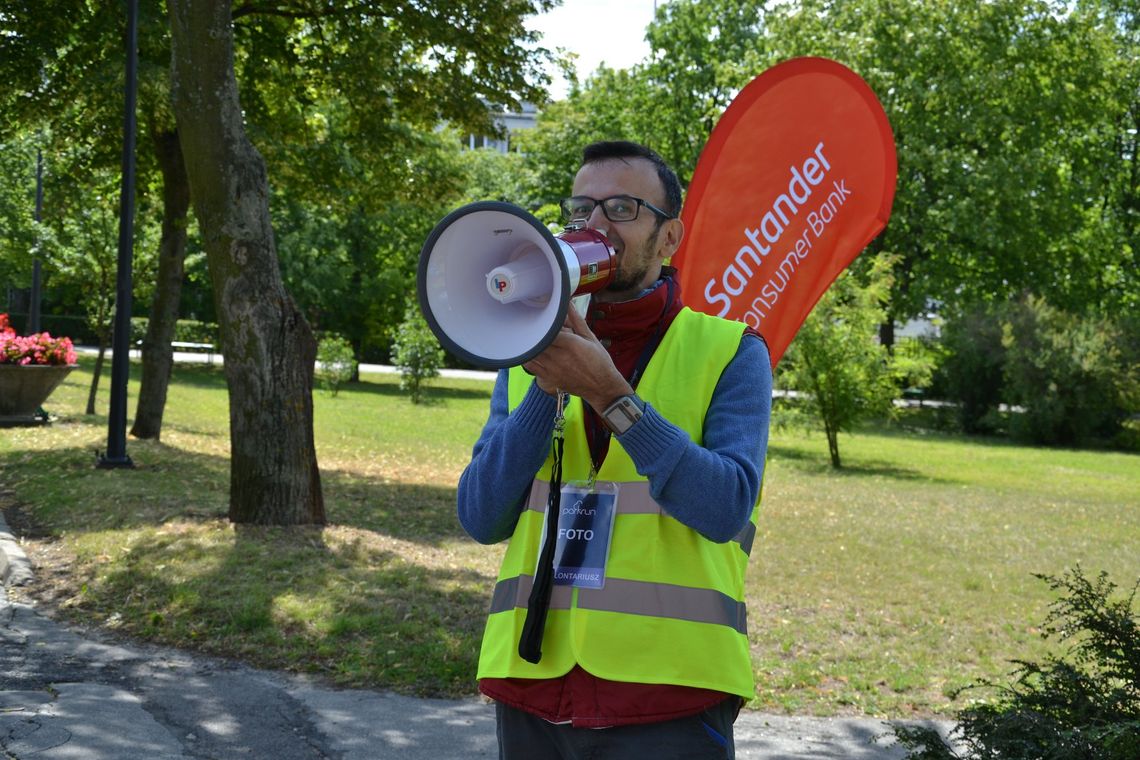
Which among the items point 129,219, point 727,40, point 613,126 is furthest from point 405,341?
point 129,219

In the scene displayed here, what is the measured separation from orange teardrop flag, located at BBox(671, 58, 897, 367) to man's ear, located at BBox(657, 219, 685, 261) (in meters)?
3.60

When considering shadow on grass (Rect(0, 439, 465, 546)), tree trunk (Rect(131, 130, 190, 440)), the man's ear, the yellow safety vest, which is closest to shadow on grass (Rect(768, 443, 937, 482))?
shadow on grass (Rect(0, 439, 465, 546))

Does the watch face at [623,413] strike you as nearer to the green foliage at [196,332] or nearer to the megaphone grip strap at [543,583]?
the megaphone grip strap at [543,583]

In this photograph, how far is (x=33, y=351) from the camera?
17125 mm

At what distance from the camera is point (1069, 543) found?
42.5 ft

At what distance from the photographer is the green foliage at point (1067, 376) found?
94.4ft

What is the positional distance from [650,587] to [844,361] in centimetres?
1839

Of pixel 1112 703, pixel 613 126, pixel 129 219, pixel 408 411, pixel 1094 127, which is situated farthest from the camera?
pixel 613 126

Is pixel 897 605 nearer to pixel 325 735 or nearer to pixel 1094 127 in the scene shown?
pixel 325 735

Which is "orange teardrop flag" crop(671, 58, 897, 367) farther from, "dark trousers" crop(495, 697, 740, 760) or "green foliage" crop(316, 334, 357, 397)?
"green foliage" crop(316, 334, 357, 397)

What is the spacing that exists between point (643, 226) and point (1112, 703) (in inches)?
91.3

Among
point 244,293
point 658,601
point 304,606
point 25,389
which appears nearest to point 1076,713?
point 658,601

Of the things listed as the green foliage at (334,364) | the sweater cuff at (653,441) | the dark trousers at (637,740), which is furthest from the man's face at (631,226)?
the green foliage at (334,364)

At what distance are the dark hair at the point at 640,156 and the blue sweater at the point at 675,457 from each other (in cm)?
33
